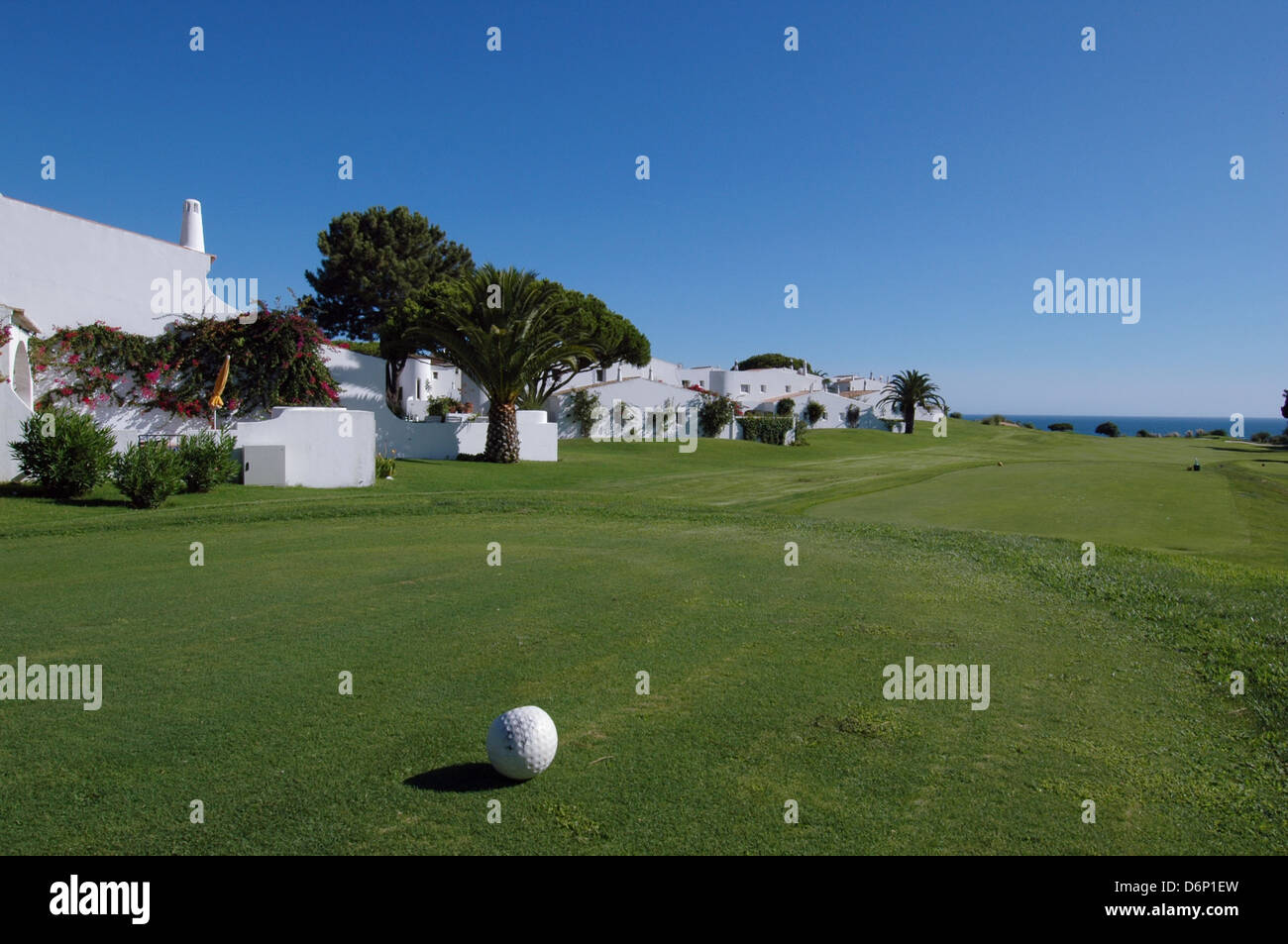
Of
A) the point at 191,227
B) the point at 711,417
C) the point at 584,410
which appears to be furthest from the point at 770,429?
the point at 191,227

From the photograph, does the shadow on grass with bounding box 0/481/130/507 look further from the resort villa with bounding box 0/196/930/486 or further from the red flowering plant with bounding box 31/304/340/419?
the red flowering plant with bounding box 31/304/340/419

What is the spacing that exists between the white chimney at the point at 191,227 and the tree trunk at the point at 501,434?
12.0m

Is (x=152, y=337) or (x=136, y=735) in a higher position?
(x=152, y=337)

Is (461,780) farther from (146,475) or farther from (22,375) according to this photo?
(22,375)

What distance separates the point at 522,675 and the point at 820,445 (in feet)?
186

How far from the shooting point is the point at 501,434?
1358 inches

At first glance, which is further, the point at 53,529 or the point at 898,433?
the point at 898,433

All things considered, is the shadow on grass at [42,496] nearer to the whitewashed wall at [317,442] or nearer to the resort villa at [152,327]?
the resort villa at [152,327]

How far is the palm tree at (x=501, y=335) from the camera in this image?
33.1 meters

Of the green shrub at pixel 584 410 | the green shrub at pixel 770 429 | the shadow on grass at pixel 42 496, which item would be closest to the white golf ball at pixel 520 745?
the shadow on grass at pixel 42 496

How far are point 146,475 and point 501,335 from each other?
59.4 ft
